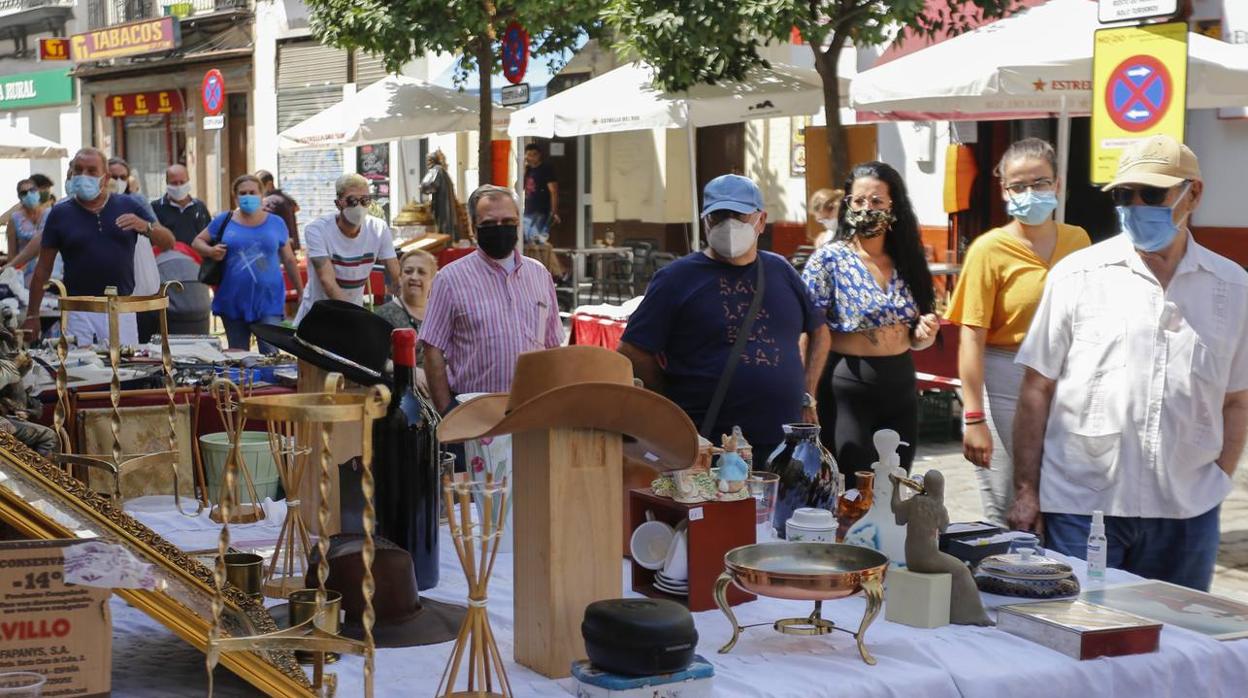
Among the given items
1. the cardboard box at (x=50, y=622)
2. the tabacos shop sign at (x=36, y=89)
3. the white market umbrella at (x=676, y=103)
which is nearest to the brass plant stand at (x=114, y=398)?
the cardboard box at (x=50, y=622)

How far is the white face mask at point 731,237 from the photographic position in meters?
4.59

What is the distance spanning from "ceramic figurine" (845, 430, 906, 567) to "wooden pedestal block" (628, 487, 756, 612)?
232mm

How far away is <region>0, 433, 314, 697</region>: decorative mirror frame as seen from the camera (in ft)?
7.15

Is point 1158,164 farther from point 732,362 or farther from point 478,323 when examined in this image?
point 478,323

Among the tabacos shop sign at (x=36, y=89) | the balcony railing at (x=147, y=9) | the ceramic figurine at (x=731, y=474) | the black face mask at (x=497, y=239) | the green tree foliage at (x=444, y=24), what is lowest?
the ceramic figurine at (x=731, y=474)

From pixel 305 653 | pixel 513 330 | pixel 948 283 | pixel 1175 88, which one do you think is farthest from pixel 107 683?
pixel 948 283

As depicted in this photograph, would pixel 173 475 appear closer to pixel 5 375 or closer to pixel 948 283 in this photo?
pixel 5 375

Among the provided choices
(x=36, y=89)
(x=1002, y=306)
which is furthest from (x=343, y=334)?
(x=36, y=89)

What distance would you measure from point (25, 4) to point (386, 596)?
3708cm

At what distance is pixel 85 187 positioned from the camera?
792 centimetres

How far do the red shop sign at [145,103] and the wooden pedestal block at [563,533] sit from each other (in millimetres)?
28705

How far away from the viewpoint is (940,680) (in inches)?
96.0

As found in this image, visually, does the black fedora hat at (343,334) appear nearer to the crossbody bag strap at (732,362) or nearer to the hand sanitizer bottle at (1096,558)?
the crossbody bag strap at (732,362)

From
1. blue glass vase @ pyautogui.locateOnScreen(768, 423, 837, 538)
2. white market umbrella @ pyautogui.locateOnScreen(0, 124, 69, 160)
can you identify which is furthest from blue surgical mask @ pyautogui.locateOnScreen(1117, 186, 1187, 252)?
white market umbrella @ pyautogui.locateOnScreen(0, 124, 69, 160)
